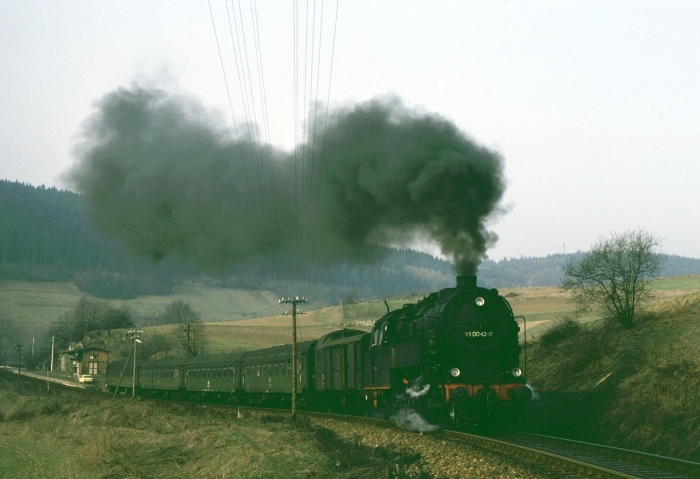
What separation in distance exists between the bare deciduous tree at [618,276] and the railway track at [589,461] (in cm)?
1768

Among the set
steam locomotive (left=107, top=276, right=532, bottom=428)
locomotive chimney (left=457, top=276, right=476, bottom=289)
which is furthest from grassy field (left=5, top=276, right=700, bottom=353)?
locomotive chimney (left=457, top=276, right=476, bottom=289)

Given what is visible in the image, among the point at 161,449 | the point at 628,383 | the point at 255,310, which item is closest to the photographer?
the point at 161,449

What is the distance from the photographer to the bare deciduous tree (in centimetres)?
3469

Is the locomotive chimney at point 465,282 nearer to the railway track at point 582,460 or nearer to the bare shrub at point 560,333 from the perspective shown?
the railway track at point 582,460

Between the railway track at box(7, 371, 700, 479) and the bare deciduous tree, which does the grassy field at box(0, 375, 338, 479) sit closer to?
the railway track at box(7, 371, 700, 479)

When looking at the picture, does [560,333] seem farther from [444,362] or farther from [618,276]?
[444,362]

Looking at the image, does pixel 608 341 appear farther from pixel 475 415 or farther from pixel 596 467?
pixel 596 467

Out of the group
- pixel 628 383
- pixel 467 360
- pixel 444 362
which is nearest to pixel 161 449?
pixel 444 362

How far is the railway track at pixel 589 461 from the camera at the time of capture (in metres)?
13.7

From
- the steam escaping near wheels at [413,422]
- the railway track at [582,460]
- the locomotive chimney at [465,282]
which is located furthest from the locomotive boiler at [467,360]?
the railway track at [582,460]

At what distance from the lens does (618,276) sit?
3547 centimetres

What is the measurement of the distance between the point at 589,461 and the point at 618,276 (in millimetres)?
21815

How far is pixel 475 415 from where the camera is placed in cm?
1989

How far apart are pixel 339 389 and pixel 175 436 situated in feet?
22.5
